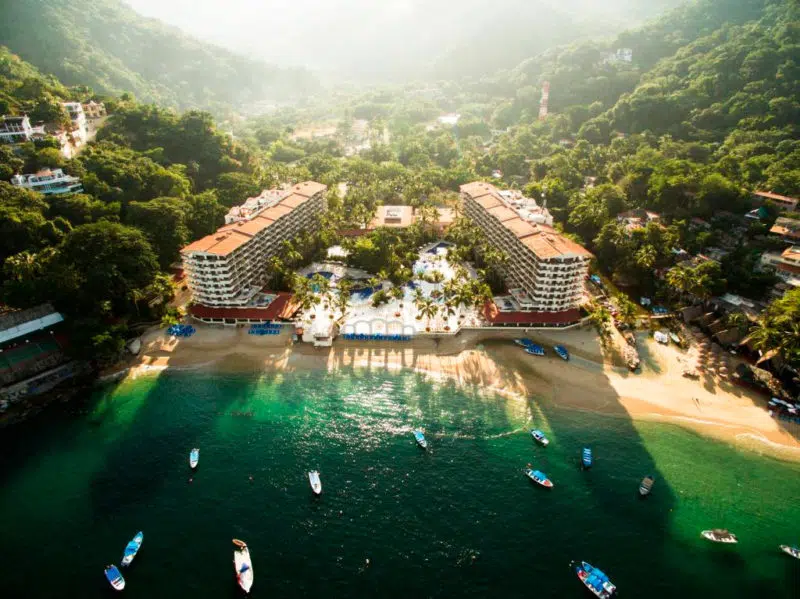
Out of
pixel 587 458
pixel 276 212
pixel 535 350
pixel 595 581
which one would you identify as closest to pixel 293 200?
pixel 276 212

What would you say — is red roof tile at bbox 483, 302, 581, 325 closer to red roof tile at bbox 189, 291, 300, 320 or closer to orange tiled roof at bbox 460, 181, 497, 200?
red roof tile at bbox 189, 291, 300, 320

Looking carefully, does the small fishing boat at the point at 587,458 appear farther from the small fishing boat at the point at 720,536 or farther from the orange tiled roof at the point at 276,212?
the orange tiled roof at the point at 276,212

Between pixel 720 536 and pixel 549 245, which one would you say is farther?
pixel 549 245

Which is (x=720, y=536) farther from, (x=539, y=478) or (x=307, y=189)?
(x=307, y=189)

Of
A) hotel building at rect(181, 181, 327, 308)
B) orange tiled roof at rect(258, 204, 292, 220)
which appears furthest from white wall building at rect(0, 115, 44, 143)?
orange tiled roof at rect(258, 204, 292, 220)

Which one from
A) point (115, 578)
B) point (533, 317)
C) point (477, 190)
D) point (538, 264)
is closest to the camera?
point (115, 578)

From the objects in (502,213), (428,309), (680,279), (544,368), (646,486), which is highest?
(502,213)

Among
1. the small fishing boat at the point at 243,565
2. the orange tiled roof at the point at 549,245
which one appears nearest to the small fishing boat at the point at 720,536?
the orange tiled roof at the point at 549,245
